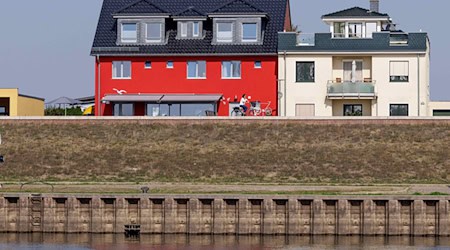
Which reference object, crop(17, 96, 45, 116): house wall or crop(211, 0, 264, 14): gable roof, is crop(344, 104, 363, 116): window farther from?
crop(17, 96, 45, 116): house wall

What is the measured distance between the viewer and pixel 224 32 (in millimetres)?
86875

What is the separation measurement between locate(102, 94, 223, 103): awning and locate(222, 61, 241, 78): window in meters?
1.68

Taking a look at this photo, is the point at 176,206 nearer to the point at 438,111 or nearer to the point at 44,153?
the point at 44,153

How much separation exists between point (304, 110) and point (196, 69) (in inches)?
306

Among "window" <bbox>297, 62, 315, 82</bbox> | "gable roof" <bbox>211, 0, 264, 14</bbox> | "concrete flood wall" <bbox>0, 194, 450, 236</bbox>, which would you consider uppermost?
"gable roof" <bbox>211, 0, 264, 14</bbox>

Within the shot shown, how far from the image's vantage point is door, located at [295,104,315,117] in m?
84.2

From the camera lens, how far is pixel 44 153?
70.9 metres

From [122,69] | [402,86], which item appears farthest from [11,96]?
[402,86]

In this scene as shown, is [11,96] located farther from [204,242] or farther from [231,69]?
[204,242]

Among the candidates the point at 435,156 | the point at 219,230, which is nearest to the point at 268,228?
the point at 219,230

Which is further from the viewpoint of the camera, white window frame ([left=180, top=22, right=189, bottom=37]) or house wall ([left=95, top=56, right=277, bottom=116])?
white window frame ([left=180, top=22, right=189, bottom=37])

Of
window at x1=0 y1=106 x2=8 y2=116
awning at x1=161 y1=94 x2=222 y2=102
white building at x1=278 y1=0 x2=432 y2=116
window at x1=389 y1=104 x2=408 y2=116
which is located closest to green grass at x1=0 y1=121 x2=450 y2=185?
awning at x1=161 y1=94 x2=222 y2=102

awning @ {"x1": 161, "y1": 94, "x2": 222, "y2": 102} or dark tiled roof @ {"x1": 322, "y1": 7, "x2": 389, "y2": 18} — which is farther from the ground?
dark tiled roof @ {"x1": 322, "y1": 7, "x2": 389, "y2": 18}

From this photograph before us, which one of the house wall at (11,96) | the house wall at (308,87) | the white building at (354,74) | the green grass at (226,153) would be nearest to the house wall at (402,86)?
the white building at (354,74)
